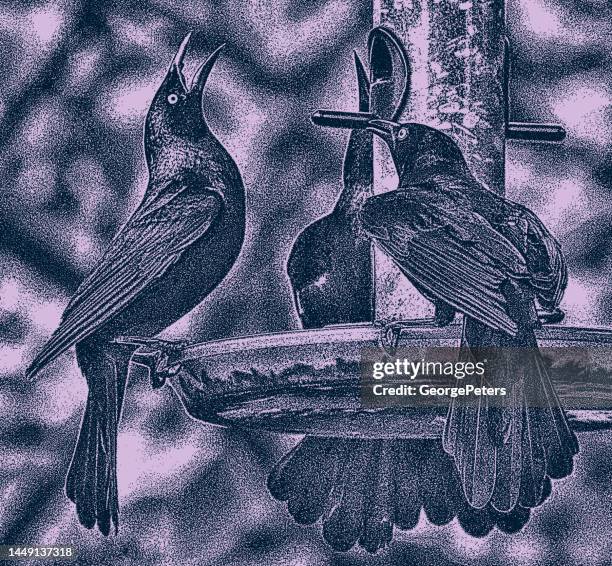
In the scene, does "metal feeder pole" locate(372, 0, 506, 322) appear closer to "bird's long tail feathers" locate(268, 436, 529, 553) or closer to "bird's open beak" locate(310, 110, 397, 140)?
"bird's open beak" locate(310, 110, 397, 140)

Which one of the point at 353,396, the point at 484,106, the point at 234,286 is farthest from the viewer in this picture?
the point at 234,286

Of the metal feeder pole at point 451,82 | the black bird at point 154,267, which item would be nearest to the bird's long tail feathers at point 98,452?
the black bird at point 154,267

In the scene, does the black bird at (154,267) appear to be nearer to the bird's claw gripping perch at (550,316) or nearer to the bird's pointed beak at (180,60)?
the bird's pointed beak at (180,60)

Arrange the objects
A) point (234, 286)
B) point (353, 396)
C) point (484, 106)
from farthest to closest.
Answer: point (234, 286) < point (484, 106) < point (353, 396)

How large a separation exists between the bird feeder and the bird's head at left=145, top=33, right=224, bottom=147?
Result: 10.1 inches

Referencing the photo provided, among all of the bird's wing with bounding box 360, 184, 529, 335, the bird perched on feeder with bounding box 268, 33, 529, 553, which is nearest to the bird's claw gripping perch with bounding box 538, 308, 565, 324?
the bird's wing with bounding box 360, 184, 529, 335

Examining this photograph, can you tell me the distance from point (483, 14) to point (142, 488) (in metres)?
0.84

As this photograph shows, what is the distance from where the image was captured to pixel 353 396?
175 cm

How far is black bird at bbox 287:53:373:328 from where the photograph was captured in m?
2.03

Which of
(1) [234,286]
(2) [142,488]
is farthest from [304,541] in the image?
(1) [234,286]

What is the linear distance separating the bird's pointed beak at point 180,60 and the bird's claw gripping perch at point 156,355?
1.27ft

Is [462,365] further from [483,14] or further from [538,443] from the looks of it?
[483,14]

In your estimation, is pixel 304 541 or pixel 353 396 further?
pixel 304 541

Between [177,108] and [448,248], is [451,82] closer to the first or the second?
[448,248]
